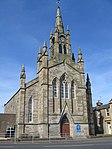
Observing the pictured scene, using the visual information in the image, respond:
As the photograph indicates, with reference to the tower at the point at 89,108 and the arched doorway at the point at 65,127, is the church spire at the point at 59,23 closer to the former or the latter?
the tower at the point at 89,108

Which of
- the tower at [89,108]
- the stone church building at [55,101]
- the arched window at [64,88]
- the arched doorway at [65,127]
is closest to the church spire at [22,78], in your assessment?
the stone church building at [55,101]

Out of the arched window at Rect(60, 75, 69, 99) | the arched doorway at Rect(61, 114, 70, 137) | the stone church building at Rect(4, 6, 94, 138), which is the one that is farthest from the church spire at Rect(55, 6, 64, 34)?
the arched doorway at Rect(61, 114, 70, 137)

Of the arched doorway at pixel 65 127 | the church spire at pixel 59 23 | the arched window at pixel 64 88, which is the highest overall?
the church spire at pixel 59 23

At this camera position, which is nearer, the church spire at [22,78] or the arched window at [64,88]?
the church spire at [22,78]

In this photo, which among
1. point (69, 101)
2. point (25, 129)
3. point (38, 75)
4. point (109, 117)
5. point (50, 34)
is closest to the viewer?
point (25, 129)

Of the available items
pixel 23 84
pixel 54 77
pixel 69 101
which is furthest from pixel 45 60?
pixel 69 101

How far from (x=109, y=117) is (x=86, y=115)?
1445 cm

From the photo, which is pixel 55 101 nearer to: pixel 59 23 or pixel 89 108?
pixel 89 108

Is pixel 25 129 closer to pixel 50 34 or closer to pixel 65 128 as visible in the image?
pixel 65 128

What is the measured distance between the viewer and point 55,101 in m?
35.4

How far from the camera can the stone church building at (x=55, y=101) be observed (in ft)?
110

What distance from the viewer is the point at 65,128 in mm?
34844

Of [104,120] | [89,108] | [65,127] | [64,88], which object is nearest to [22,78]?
[64,88]

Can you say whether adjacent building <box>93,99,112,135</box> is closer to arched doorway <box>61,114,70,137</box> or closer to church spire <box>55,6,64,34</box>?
arched doorway <box>61,114,70,137</box>
